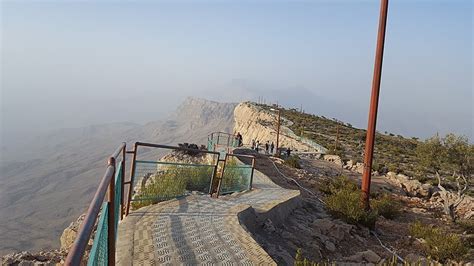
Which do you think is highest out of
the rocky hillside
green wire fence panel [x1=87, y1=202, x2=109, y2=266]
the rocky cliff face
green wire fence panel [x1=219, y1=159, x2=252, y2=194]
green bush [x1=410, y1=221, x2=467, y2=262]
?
green wire fence panel [x1=87, y1=202, x2=109, y2=266]

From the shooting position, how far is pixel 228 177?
40.9 ft

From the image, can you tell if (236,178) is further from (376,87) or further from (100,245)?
(100,245)

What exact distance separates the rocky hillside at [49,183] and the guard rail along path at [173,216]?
2056 inches

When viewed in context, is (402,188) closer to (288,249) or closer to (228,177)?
(228,177)

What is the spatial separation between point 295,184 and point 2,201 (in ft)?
337

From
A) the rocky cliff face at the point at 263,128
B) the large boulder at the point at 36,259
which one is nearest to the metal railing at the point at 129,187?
the large boulder at the point at 36,259

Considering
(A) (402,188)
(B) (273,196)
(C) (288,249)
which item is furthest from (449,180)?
(C) (288,249)

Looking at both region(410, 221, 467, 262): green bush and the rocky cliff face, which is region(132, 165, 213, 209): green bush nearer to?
region(410, 221, 467, 262): green bush

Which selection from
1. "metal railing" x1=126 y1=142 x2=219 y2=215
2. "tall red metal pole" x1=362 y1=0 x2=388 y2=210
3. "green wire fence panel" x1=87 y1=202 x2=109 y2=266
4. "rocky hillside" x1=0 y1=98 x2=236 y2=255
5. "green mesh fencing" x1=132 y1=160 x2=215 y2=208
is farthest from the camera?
"rocky hillside" x1=0 y1=98 x2=236 y2=255

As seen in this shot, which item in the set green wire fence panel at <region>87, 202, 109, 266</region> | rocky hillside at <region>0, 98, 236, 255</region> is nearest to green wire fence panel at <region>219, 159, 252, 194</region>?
green wire fence panel at <region>87, 202, 109, 266</region>

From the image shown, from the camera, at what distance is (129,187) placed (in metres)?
8.41

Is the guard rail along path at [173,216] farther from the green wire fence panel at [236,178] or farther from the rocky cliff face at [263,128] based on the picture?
the rocky cliff face at [263,128]

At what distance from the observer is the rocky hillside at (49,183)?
7494 cm

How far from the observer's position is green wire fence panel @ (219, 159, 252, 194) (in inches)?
481
